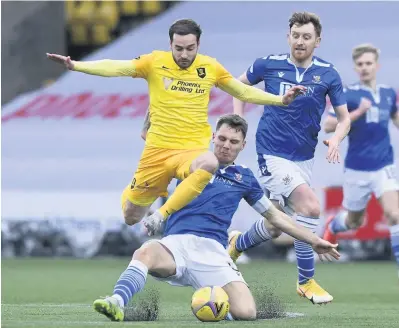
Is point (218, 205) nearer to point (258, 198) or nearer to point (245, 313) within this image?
point (258, 198)

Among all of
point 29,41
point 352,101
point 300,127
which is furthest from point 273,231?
point 29,41

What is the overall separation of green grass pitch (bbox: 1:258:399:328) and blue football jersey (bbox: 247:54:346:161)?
108cm

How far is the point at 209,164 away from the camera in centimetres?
794

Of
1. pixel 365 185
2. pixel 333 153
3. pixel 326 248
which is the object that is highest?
pixel 333 153

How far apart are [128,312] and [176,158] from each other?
1.80 metres

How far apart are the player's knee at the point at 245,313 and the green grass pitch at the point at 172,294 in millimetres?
96

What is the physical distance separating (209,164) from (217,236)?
505 mm

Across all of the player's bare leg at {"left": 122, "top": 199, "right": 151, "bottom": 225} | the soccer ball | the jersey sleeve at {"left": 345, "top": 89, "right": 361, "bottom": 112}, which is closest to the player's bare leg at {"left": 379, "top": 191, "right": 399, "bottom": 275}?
the jersey sleeve at {"left": 345, "top": 89, "right": 361, "bottom": 112}

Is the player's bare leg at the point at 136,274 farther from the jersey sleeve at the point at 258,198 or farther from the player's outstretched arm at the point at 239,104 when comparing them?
the player's outstretched arm at the point at 239,104

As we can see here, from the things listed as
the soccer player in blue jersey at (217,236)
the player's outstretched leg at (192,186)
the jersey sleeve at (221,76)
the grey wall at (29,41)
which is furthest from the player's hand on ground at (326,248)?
the grey wall at (29,41)

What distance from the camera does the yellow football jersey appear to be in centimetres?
889

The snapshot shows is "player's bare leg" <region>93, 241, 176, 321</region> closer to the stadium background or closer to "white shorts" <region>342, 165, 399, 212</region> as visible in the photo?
"white shorts" <region>342, 165, 399, 212</region>

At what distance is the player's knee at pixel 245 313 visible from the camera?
769 centimetres

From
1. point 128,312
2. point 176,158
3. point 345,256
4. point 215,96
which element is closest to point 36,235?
point 215,96
